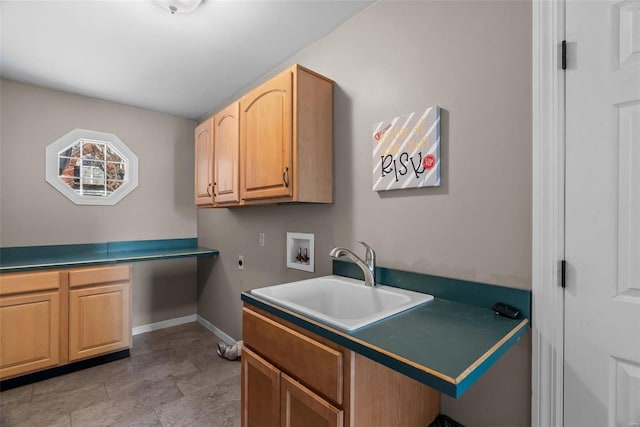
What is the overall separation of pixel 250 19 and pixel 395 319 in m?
1.81

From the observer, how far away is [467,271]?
126 centimetres

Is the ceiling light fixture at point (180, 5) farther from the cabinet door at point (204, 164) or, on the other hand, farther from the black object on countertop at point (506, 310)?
the black object on countertop at point (506, 310)

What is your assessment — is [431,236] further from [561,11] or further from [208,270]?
[208,270]

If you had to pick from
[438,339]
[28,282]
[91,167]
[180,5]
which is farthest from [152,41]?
[438,339]

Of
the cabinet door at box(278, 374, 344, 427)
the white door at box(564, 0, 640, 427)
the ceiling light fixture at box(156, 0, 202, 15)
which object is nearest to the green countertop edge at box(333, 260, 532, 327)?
the white door at box(564, 0, 640, 427)

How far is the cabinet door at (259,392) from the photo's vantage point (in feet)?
4.07

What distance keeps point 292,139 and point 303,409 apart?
1264mm

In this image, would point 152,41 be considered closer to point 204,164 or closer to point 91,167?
point 204,164

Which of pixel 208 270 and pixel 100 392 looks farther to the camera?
pixel 208 270

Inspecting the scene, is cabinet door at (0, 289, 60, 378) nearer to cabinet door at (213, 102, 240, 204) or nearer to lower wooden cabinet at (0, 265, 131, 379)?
lower wooden cabinet at (0, 265, 131, 379)

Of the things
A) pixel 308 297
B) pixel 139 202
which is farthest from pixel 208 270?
pixel 308 297

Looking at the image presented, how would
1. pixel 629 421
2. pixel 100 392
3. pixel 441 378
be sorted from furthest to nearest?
pixel 100 392, pixel 629 421, pixel 441 378

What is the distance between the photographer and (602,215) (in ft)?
3.06

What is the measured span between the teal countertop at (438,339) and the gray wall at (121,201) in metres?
2.67
